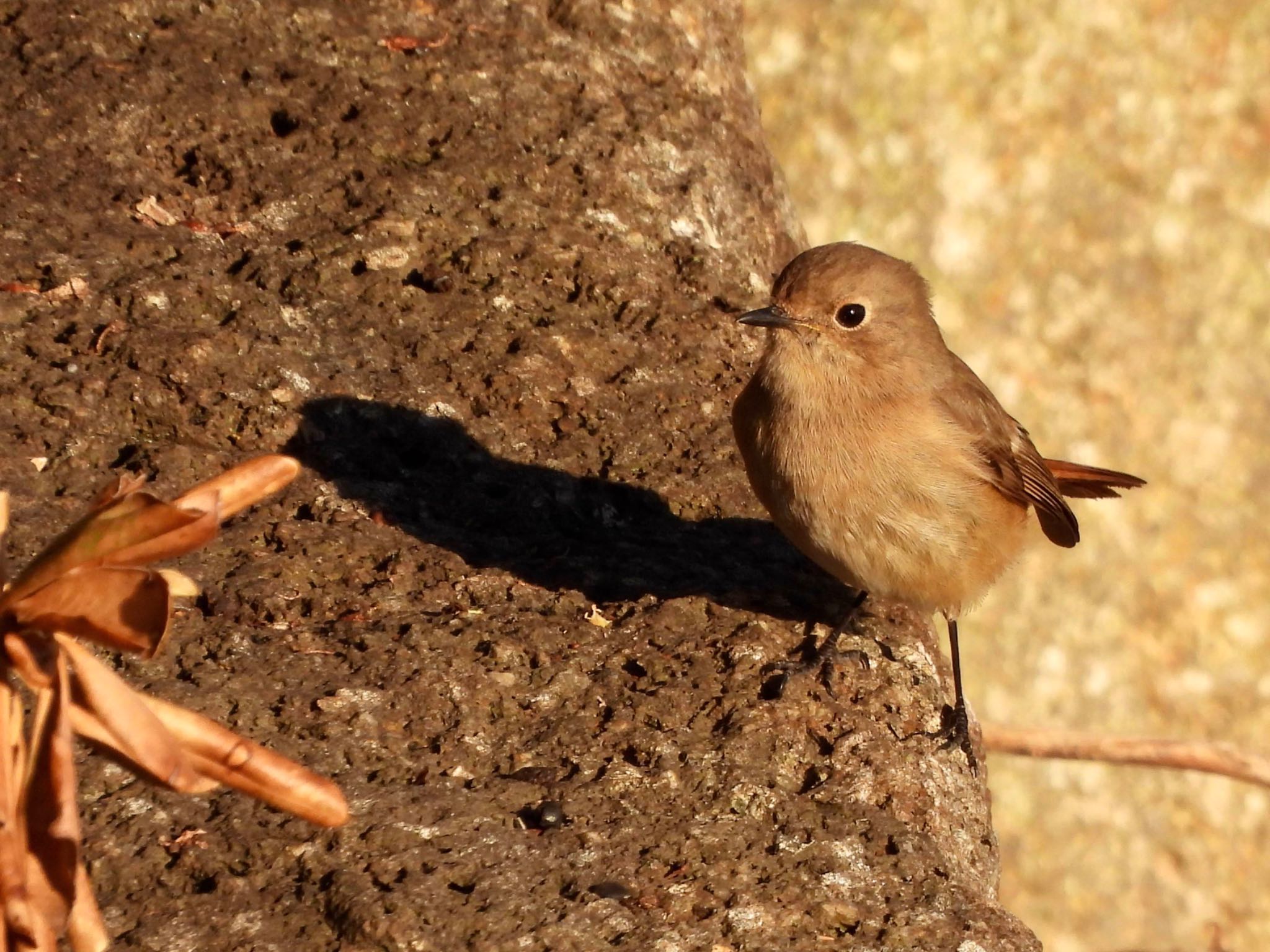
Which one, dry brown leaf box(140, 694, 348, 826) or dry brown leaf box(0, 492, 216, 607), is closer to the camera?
dry brown leaf box(0, 492, 216, 607)

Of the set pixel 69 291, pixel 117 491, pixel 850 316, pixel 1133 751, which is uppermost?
pixel 850 316

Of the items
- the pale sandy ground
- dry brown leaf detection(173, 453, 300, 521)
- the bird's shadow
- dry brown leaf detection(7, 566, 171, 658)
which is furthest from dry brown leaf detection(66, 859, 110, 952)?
the pale sandy ground

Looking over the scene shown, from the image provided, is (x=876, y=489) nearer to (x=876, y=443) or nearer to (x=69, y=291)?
(x=876, y=443)

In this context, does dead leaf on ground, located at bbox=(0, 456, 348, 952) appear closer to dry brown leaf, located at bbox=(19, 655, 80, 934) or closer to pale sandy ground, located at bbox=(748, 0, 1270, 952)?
dry brown leaf, located at bbox=(19, 655, 80, 934)

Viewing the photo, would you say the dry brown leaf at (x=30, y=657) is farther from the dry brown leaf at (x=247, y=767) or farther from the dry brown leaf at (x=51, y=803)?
the dry brown leaf at (x=247, y=767)

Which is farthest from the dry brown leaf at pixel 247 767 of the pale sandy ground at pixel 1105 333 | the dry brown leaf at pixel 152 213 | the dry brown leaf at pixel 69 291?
the pale sandy ground at pixel 1105 333

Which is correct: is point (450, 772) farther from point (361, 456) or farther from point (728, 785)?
point (361, 456)

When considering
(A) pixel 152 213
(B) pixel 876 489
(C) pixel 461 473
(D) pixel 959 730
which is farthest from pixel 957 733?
(A) pixel 152 213
